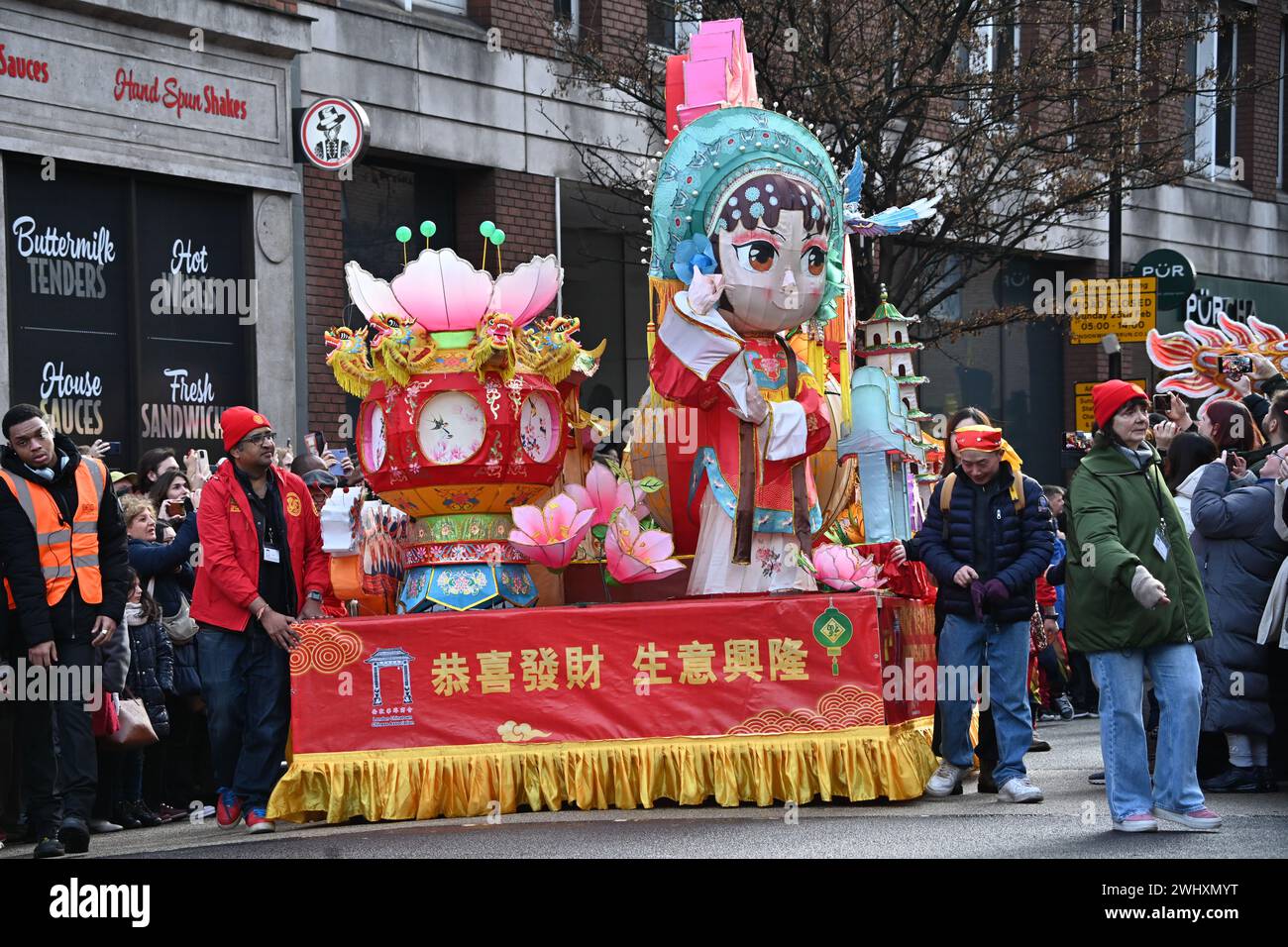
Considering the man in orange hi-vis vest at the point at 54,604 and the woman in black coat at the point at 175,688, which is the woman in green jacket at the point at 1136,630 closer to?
the man in orange hi-vis vest at the point at 54,604

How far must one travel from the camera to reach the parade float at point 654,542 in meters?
9.95

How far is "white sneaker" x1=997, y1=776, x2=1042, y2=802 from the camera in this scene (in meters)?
9.84

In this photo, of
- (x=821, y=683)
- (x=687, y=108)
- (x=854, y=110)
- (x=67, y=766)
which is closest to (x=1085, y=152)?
(x=854, y=110)

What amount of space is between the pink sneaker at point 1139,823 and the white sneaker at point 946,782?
5.24ft

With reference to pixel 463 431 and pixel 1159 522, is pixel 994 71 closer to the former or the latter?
pixel 463 431

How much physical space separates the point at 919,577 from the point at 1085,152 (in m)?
8.38

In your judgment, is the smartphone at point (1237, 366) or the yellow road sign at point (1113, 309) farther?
the yellow road sign at point (1113, 309)

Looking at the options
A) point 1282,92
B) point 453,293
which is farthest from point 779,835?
point 1282,92

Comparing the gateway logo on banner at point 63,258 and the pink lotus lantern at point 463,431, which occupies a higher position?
the gateway logo on banner at point 63,258

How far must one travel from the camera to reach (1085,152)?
1853cm

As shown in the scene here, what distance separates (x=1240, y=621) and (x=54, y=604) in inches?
235

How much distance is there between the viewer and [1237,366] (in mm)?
14109

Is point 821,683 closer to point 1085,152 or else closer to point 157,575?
point 157,575

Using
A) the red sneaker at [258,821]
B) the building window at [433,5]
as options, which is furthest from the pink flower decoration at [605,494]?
the building window at [433,5]
